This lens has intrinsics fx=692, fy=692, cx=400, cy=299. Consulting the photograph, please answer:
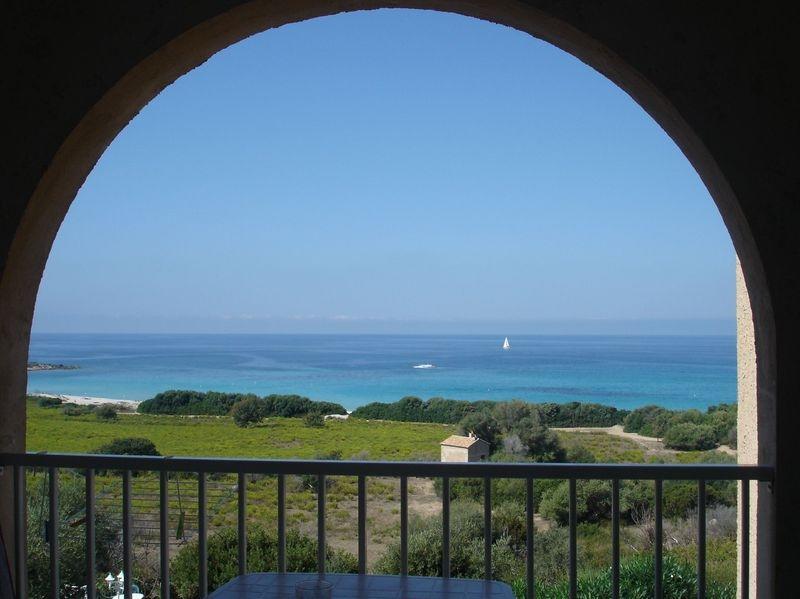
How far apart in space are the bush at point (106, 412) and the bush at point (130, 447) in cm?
258

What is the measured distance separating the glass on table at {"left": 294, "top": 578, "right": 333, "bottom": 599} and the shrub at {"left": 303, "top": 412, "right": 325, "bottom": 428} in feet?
52.6

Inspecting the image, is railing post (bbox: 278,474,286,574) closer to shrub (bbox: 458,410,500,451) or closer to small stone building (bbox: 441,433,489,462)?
small stone building (bbox: 441,433,489,462)

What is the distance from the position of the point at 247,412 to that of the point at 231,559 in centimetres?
984

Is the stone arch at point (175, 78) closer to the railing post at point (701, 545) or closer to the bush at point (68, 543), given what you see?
the railing post at point (701, 545)

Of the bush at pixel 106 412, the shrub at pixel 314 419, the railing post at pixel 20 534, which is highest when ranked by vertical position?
the railing post at pixel 20 534

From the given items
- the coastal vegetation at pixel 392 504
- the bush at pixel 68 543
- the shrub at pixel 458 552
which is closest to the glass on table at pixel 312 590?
the coastal vegetation at pixel 392 504

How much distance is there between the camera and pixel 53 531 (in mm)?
2363

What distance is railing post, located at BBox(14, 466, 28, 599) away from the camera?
2418 millimetres

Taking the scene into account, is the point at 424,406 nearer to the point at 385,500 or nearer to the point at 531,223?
the point at 385,500

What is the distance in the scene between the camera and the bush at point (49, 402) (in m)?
17.7

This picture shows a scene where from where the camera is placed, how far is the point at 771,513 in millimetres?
2107

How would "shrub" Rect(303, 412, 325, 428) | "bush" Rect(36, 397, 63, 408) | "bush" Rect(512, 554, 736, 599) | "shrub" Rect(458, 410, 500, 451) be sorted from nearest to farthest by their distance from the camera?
"bush" Rect(512, 554, 736, 599) < "shrub" Rect(458, 410, 500, 451) < "shrub" Rect(303, 412, 325, 428) < "bush" Rect(36, 397, 63, 408)

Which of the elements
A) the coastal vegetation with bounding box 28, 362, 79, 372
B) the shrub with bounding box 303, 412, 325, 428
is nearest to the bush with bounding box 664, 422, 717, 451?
the shrub with bounding box 303, 412, 325, 428

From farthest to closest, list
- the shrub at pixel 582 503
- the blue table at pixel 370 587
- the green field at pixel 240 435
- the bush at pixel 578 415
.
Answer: the bush at pixel 578 415
the green field at pixel 240 435
the shrub at pixel 582 503
the blue table at pixel 370 587
